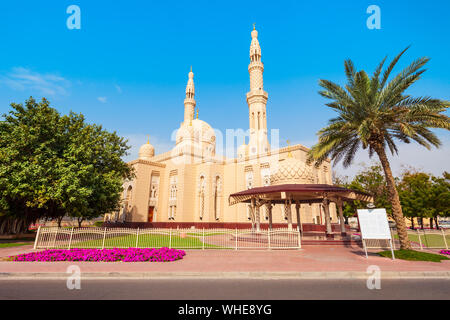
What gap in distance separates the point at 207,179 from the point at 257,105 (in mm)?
12940

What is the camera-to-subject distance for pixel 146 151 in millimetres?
44656

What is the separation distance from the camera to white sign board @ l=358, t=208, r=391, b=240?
1038 centimetres

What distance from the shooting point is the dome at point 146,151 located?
1751 inches

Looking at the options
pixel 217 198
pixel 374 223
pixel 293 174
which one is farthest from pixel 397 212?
pixel 217 198

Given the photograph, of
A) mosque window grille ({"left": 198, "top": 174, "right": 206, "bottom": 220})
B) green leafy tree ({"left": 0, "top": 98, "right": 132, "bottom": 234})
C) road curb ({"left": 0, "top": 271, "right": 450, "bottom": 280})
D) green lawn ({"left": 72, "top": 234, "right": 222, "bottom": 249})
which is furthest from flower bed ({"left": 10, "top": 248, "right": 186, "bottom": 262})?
mosque window grille ({"left": 198, "top": 174, "right": 206, "bottom": 220})

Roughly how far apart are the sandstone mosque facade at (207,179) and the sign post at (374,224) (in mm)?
16939

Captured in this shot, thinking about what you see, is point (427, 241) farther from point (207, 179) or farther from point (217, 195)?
point (207, 179)

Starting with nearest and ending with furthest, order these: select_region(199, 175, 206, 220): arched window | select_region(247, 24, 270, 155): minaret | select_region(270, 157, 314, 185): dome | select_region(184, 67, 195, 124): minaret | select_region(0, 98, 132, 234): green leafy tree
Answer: select_region(0, 98, 132, 234): green leafy tree → select_region(270, 157, 314, 185): dome → select_region(247, 24, 270, 155): minaret → select_region(199, 175, 206, 220): arched window → select_region(184, 67, 195, 124): minaret

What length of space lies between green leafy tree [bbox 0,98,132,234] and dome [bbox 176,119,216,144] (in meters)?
19.8

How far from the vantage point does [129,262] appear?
9383mm

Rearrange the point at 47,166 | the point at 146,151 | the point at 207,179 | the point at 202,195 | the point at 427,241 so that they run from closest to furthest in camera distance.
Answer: the point at 47,166 < the point at 427,241 < the point at 207,179 < the point at 202,195 < the point at 146,151

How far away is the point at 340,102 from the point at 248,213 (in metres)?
20.5

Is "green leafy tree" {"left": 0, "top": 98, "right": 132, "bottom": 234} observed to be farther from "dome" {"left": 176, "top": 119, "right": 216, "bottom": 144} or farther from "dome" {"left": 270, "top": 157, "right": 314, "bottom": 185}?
"dome" {"left": 176, "top": 119, "right": 216, "bottom": 144}
